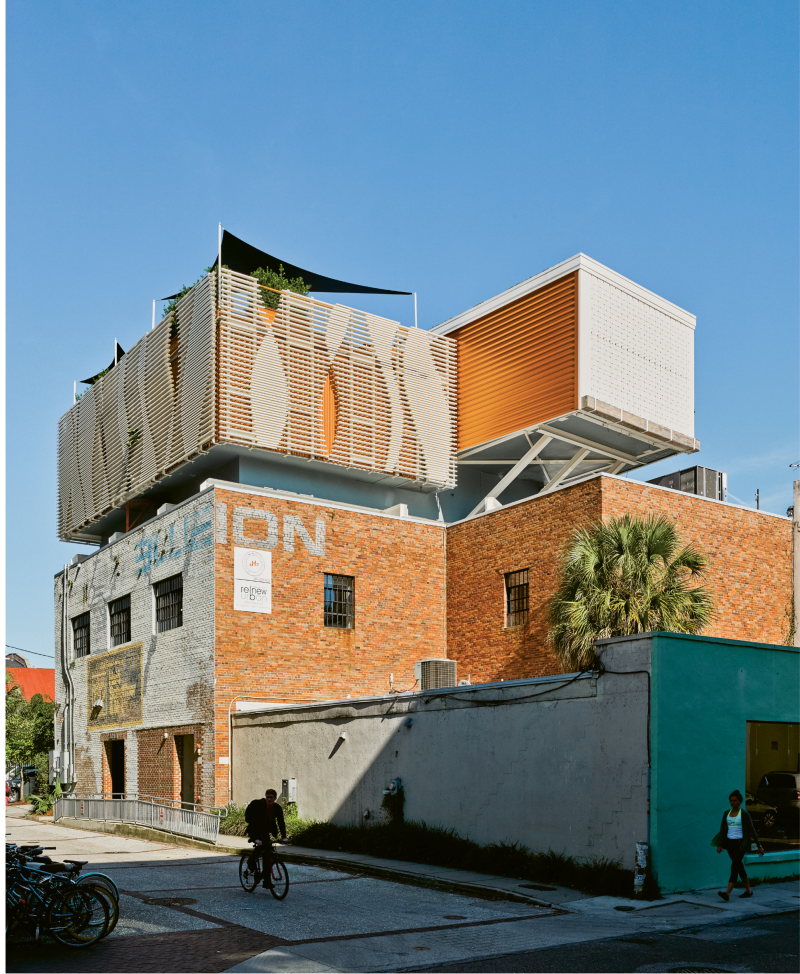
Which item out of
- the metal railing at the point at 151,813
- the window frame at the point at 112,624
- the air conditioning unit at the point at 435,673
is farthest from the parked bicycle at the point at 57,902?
the window frame at the point at 112,624

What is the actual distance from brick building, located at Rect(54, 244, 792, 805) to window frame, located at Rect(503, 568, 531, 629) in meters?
0.11

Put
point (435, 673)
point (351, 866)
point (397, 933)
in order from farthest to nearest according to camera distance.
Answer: point (435, 673), point (351, 866), point (397, 933)

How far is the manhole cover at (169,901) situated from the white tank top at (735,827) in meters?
7.68

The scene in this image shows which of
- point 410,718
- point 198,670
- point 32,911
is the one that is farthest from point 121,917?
point 198,670

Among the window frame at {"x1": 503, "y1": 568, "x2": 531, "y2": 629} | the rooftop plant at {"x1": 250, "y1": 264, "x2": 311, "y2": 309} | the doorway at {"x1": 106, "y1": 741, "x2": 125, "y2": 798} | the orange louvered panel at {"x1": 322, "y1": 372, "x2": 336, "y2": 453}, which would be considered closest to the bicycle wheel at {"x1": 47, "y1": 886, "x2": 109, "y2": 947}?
the window frame at {"x1": 503, "y1": 568, "x2": 531, "y2": 629}

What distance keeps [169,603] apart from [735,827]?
765 inches

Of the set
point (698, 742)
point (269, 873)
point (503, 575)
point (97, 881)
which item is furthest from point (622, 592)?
point (97, 881)

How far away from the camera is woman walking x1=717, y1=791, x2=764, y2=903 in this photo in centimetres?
1384

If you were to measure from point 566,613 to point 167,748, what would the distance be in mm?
12939

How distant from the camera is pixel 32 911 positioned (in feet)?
34.6

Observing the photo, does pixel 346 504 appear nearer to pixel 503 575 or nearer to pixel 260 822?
pixel 503 575

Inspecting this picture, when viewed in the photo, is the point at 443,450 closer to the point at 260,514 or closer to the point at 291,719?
the point at 260,514

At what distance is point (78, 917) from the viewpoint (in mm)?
10750

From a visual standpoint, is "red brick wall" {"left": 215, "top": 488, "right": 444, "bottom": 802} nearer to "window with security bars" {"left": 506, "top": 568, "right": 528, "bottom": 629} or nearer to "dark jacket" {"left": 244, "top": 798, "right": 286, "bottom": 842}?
"window with security bars" {"left": 506, "top": 568, "right": 528, "bottom": 629}
